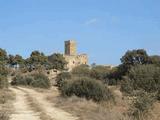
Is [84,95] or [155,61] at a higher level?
[155,61]

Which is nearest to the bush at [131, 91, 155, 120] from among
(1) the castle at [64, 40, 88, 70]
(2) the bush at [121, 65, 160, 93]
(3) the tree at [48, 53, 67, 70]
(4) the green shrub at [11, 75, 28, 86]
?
(2) the bush at [121, 65, 160, 93]

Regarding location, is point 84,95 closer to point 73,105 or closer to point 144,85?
point 73,105

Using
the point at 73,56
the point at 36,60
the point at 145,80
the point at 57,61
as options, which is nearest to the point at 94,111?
the point at 145,80

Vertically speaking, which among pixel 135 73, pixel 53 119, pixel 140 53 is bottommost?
pixel 53 119

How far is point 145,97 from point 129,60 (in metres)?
67.4

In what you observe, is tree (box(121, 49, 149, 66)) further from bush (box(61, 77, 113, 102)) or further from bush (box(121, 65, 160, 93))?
bush (box(61, 77, 113, 102))

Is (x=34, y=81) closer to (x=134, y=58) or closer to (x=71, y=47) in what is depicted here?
(x=134, y=58)

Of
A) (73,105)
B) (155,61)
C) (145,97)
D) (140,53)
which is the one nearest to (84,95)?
(73,105)

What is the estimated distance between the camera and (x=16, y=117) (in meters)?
21.6

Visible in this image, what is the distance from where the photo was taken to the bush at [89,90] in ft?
108

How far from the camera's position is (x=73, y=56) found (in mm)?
155375

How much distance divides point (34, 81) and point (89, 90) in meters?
37.3

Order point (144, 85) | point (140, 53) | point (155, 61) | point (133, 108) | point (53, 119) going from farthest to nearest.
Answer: point (140, 53)
point (155, 61)
point (144, 85)
point (133, 108)
point (53, 119)

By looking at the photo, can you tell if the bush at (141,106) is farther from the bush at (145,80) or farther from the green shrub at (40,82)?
the green shrub at (40,82)
